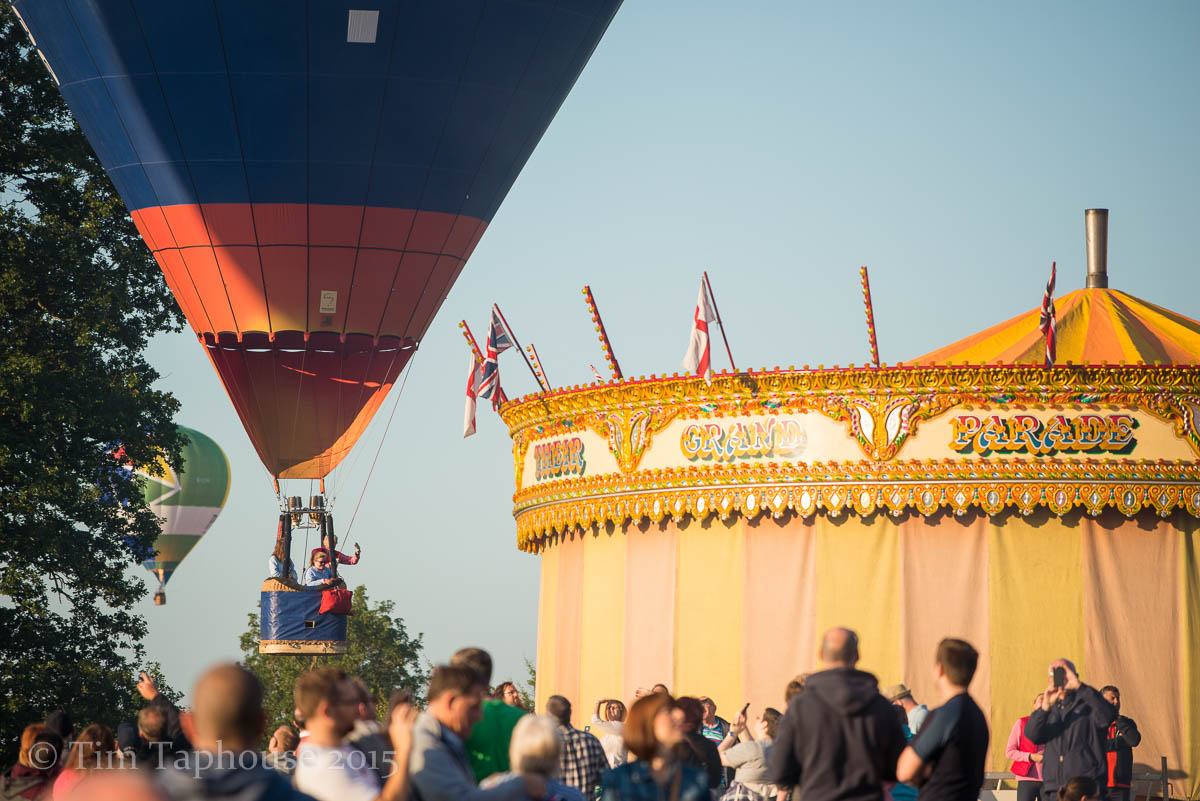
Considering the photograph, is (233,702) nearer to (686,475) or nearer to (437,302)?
(686,475)

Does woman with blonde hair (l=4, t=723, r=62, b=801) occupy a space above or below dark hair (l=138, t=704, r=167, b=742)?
below

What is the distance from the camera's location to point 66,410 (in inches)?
859

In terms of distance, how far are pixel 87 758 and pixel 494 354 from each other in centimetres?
1401

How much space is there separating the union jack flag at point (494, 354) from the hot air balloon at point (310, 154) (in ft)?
3.06

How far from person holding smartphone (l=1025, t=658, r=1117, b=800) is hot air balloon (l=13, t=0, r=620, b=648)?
10.4m

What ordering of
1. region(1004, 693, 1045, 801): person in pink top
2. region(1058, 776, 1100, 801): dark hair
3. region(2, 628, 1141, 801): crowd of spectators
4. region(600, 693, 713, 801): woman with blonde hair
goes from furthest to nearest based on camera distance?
region(1004, 693, 1045, 801): person in pink top < region(1058, 776, 1100, 801): dark hair < region(600, 693, 713, 801): woman with blonde hair < region(2, 628, 1141, 801): crowd of spectators

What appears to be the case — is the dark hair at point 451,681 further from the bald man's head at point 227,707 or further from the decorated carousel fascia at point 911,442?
the decorated carousel fascia at point 911,442

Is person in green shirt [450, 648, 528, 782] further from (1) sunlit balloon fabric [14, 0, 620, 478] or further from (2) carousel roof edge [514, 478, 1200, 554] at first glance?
(1) sunlit balloon fabric [14, 0, 620, 478]

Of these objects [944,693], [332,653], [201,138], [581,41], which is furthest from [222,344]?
[944,693]

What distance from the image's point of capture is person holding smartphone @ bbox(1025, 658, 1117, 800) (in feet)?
40.2

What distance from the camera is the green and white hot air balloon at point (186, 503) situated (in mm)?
45281

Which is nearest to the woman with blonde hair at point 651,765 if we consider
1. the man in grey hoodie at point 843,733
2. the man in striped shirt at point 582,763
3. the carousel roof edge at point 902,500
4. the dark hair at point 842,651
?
the man in grey hoodie at point 843,733

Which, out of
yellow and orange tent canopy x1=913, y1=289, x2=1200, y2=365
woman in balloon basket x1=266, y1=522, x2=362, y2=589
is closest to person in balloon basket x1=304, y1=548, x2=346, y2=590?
woman in balloon basket x1=266, y1=522, x2=362, y2=589

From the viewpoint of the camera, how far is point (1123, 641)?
56.6ft
